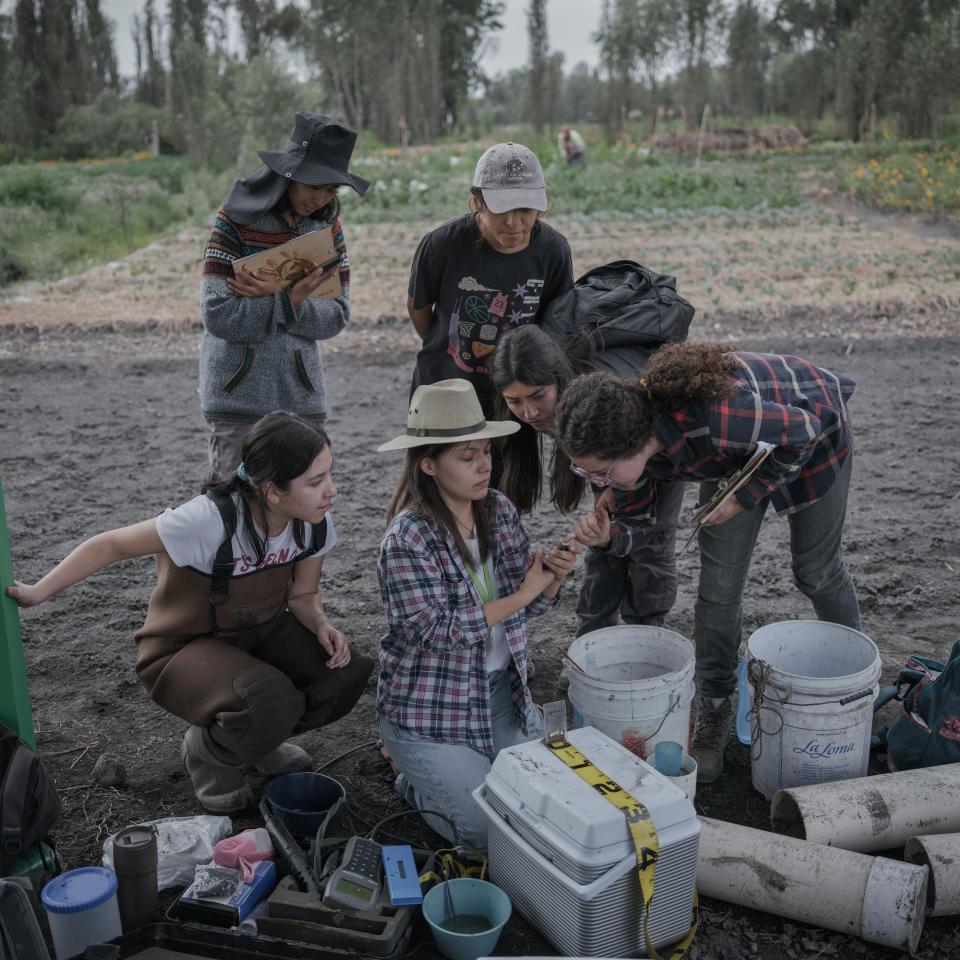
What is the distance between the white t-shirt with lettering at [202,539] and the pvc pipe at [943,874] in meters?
1.98

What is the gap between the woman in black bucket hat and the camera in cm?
348

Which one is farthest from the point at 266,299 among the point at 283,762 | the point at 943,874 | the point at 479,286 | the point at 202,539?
the point at 943,874

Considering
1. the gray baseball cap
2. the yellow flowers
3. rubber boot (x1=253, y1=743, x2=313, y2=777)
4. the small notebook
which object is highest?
the yellow flowers

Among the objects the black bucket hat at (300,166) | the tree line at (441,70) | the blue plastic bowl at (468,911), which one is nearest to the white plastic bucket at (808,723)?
the blue plastic bowl at (468,911)

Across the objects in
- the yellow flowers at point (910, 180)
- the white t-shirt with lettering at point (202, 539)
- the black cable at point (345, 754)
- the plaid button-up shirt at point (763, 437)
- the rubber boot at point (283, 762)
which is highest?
the yellow flowers at point (910, 180)

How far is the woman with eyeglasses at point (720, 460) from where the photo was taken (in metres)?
2.74

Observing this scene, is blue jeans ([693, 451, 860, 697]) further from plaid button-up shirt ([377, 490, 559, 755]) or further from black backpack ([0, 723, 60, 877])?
black backpack ([0, 723, 60, 877])

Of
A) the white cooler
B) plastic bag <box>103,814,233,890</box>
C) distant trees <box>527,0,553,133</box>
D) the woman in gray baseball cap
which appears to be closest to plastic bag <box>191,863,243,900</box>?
plastic bag <box>103,814,233,890</box>

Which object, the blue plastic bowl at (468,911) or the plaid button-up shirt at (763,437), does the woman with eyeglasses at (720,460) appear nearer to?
the plaid button-up shirt at (763,437)

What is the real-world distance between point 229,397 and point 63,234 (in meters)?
13.5

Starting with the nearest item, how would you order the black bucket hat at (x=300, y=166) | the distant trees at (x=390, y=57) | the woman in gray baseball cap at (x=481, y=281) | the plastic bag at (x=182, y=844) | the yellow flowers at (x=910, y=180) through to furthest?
the plastic bag at (x=182, y=844) → the black bucket hat at (x=300, y=166) → the woman in gray baseball cap at (x=481, y=281) → the yellow flowers at (x=910, y=180) → the distant trees at (x=390, y=57)

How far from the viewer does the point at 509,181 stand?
336 centimetres

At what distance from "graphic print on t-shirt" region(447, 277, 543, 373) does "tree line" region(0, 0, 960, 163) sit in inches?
843

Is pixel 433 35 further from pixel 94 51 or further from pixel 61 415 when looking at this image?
pixel 61 415
